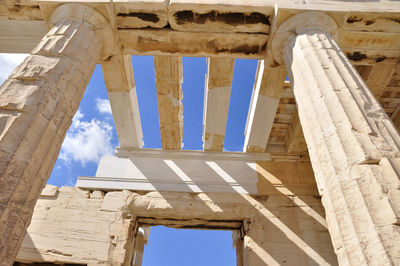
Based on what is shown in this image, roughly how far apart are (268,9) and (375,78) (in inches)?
116

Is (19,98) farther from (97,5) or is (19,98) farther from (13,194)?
(97,5)

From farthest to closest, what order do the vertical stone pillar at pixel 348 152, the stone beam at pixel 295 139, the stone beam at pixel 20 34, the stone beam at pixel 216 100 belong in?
the stone beam at pixel 295 139, the stone beam at pixel 216 100, the stone beam at pixel 20 34, the vertical stone pillar at pixel 348 152

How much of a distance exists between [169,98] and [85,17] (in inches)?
92.0

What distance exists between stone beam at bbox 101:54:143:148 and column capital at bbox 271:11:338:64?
8.89 ft

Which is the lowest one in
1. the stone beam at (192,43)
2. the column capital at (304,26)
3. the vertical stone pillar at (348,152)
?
the vertical stone pillar at (348,152)

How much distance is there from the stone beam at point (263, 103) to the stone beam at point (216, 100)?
61cm

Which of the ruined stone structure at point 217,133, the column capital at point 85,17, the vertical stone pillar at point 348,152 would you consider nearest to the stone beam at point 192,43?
the ruined stone structure at point 217,133

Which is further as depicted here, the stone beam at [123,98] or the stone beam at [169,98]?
the stone beam at [169,98]

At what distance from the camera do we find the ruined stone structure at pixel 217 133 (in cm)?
222

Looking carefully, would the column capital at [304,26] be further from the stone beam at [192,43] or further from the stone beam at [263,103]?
the stone beam at [263,103]

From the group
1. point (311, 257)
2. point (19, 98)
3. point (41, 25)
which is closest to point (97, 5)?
point (41, 25)

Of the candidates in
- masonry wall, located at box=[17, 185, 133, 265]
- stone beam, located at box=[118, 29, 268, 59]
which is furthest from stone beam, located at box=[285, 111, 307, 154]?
masonry wall, located at box=[17, 185, 133, 265]

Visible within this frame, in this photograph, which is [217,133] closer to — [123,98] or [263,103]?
[263,103]

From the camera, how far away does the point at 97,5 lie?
3.95 metres
